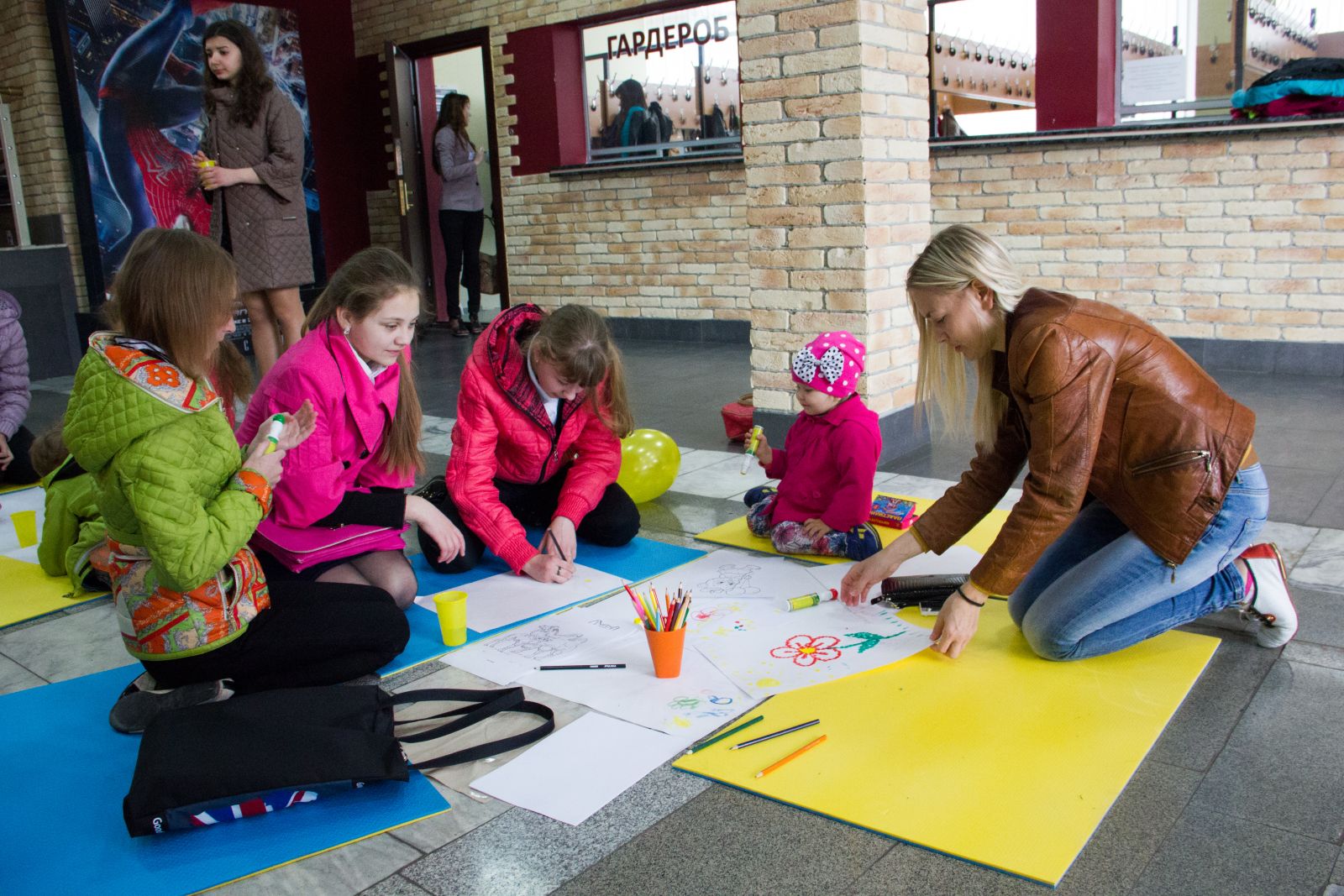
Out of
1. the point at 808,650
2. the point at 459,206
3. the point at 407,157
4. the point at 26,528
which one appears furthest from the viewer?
the point at 407,157

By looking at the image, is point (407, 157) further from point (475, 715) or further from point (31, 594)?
point (475, 715)

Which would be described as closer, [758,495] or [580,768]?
[580,768]

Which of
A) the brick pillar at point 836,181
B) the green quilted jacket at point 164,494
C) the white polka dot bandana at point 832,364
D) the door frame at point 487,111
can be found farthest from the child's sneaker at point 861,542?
the door frame at point 487,111

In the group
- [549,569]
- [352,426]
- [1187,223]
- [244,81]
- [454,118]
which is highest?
[454,118]

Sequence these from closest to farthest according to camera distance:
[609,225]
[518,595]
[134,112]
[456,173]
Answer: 1. [518,595]
2. [134,112]
3. [609,225]
4. [456,173]

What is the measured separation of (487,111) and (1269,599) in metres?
8.03

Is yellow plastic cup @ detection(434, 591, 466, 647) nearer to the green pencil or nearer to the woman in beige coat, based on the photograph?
the green pencil

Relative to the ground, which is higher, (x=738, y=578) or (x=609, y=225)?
(x=609, y=225)

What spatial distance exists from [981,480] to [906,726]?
64cm

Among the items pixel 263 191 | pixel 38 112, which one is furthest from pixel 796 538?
pixel 38 112

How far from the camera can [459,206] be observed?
9031mm

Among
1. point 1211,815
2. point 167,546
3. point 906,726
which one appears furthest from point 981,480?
point 167,546

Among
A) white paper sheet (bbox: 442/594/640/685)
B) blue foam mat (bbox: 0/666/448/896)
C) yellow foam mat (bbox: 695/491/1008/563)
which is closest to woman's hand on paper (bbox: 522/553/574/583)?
white paper sheet (bbox: 442/594/640/685)

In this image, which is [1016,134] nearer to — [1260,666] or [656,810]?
[1260,666]
